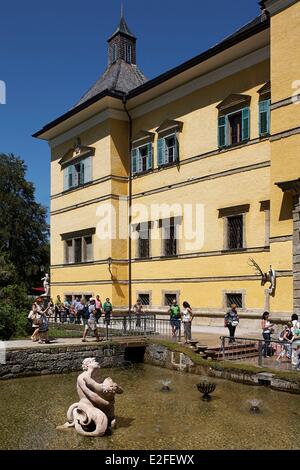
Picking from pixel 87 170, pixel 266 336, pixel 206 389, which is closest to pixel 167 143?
pixel 87 170

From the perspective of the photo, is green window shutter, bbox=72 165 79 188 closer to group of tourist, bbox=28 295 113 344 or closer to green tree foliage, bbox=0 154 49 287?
group of tourist, bbox=28 295 113 344

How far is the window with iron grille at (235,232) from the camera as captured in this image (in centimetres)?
2238

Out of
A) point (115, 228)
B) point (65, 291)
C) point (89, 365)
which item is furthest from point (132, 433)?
point (65, 291)

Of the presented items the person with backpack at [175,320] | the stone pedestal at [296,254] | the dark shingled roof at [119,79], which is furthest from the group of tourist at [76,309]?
the dark shingled roof at [119,79]

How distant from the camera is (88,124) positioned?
31156 mm

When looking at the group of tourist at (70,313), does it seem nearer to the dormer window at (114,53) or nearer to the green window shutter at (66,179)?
the green window shutter at (66,179)

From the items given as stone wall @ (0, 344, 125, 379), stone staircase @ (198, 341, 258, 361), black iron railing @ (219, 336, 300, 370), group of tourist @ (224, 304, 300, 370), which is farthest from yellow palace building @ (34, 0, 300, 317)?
stone wall @ (0, 344, 125, 379)

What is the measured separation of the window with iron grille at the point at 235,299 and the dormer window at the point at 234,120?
694 cm

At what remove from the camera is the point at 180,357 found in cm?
1622

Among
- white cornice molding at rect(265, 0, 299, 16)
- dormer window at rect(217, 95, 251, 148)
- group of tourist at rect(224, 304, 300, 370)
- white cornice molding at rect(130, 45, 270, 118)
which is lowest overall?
group of tourist at rect(224, 304, 300, 370)

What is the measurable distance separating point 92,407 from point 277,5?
15.9 meters

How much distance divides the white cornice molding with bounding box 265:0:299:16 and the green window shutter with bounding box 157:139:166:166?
9.63 metres

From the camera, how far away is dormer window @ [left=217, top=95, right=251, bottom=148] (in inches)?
870

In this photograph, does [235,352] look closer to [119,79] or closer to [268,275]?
[268,275]
